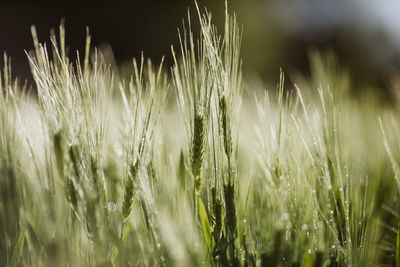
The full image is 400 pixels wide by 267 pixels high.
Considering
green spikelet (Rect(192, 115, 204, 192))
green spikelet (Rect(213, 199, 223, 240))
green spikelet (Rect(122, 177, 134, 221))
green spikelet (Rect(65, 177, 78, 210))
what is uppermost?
green spikelet (Rect(192, 115, 204, 192))

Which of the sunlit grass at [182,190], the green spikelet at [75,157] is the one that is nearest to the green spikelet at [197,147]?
the sunlit grass at [182,190]

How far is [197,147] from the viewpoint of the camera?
12.6 inches

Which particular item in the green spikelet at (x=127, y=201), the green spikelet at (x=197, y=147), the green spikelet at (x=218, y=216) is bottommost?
the green spikelet at (x=218, y=216)

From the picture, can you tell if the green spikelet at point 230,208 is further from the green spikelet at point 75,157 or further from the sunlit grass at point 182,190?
the green spikelet at point 75,157

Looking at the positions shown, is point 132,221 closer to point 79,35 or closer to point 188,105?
point 188,105

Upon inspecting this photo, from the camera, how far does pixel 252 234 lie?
1.14ft

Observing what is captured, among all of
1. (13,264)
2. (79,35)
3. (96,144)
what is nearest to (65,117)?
(96,144)

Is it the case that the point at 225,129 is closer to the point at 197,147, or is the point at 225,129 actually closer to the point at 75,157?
the point at 197,147

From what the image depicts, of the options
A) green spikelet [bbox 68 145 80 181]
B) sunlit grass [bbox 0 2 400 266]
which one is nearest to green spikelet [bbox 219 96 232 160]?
sunlit grass [bbox 0 2 400 266]

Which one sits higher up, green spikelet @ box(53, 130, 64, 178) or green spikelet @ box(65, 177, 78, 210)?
green spikelet @ box(53, 130, 64, 178)

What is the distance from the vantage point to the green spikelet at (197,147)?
320 mm

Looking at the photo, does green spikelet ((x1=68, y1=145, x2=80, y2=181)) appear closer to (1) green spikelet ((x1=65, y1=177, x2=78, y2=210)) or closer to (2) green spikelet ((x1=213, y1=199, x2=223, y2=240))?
(1) green spikelet ((x1=65, y1=177, x2=78, y2=210))

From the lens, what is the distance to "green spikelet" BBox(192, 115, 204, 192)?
1.05 feet

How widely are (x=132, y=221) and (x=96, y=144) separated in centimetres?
8
